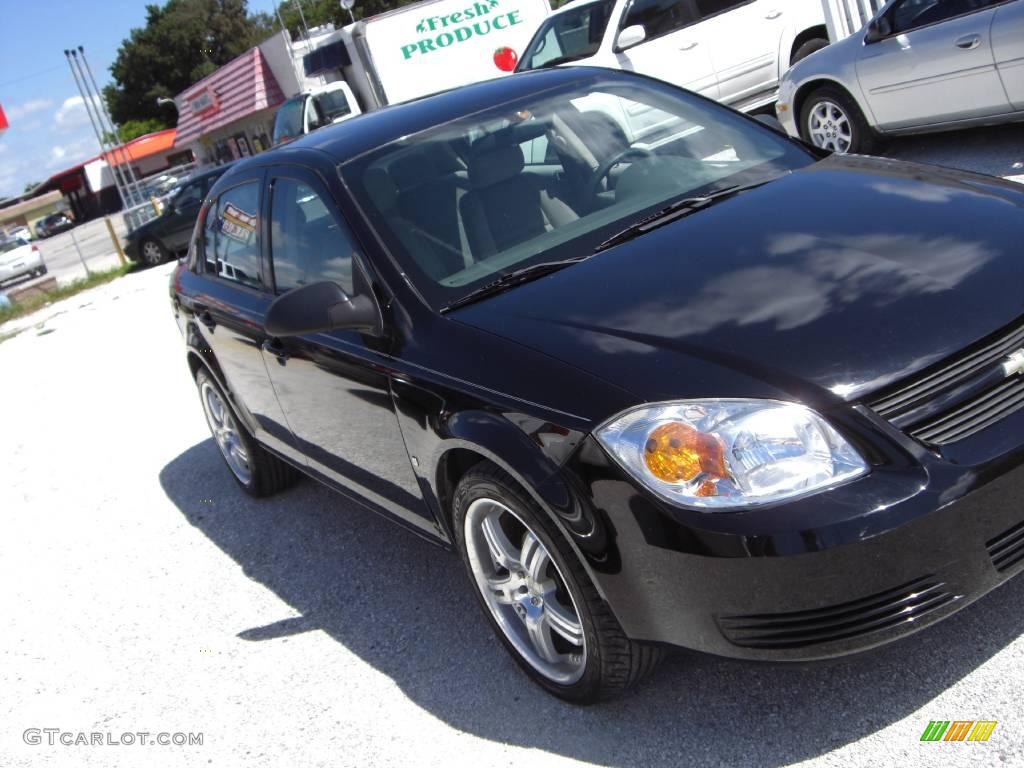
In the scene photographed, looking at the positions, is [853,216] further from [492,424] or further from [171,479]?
[171,479]

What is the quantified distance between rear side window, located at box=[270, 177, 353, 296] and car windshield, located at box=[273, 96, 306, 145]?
653 inches

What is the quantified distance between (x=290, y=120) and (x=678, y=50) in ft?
35.2

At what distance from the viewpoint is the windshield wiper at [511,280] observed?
333cm

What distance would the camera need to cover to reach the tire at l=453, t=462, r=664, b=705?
113 inches

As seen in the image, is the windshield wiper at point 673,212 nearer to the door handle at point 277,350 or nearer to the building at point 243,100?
the door handle at point 277,350

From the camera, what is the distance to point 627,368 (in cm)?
272

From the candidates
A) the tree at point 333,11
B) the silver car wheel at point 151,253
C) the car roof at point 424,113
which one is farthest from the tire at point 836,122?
the tree at point 333,11

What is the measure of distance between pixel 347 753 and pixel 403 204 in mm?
1769

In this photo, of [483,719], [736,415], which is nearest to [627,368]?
[736,415]

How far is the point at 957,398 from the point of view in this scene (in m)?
2.55

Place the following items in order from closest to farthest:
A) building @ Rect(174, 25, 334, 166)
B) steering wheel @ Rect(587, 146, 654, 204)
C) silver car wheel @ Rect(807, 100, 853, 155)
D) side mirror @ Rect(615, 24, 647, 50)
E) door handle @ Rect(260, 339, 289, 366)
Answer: steering wheel @ Rect(587, 146, 654, 204) → door handle @ Rect(260, 339, 289, 366) → silver car wheel @ Rect(807, 100, 853, 155) → side mirror @ Rect(615, 24, 647, 50) → building @ Rect(174, 25, 334, 166)

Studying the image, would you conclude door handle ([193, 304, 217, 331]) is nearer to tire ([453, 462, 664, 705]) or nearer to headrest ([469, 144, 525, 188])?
headrest ([469, 144, 525, 188])

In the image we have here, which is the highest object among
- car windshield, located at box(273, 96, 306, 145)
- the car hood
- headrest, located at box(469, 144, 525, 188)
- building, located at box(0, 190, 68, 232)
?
building, located at box(0, 190, 68, 232)

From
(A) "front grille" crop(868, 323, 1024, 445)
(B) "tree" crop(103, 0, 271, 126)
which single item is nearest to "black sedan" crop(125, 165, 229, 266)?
(A) "front grille" crop(868, 323, 1024, 445)
